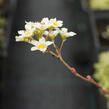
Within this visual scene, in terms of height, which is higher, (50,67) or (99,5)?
(99,5)

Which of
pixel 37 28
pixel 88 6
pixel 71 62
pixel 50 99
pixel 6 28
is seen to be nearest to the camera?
pixel 37 28

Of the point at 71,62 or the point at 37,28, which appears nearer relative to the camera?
the point at 37,28

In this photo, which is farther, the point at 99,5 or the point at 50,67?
the point at 99,5

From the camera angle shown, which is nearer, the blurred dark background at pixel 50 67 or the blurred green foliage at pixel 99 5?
the blurred dark background at pixel 50 67

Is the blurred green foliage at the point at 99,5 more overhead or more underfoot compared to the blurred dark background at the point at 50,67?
more overhead

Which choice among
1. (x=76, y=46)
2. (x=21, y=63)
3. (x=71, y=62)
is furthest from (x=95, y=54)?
(x=21, y=63)

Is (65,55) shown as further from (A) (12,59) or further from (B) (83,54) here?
(A) (12,59)

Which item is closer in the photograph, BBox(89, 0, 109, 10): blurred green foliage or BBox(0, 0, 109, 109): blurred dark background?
BBox(0, 0, 109, 109): blurred dark background

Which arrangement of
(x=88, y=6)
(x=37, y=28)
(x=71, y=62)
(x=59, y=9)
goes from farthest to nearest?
1. (x=59, y=9)
2. (x=88, y=6)
3. (x=71, y=62)
4. (x=37, y=28)
